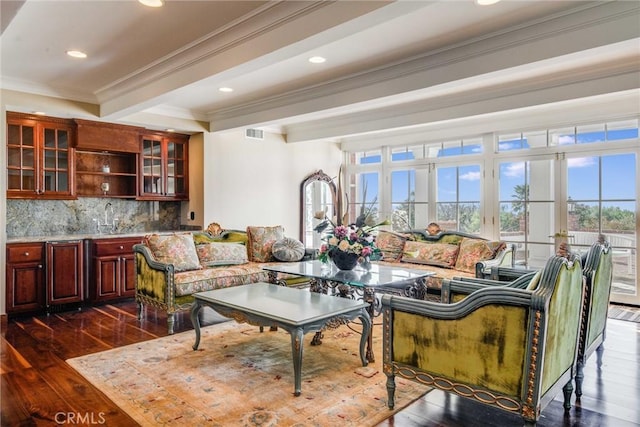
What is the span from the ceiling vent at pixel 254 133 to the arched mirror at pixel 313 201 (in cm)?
121

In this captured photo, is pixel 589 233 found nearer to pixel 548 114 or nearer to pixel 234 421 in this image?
pixel 548 114

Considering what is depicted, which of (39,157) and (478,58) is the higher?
(478,58)

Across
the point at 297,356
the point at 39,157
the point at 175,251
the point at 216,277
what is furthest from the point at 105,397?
the point at 39,157

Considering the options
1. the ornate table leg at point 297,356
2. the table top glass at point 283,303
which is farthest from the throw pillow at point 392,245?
the ornate table leg at point 297,356

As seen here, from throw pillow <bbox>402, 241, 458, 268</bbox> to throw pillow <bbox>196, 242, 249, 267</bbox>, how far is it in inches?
86.7

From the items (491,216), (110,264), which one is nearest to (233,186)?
(110,264)

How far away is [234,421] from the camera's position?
2.45 m

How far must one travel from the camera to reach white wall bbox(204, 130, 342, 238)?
6.45 m

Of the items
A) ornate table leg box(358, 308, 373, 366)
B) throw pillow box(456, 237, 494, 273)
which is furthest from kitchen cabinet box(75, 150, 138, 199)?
throw pillow box(456, 237, 494, 273)

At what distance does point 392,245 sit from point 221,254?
2361mm

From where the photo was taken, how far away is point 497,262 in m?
4.77

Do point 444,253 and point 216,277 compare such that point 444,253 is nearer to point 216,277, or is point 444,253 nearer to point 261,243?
point 261,243

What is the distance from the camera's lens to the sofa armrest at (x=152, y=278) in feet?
13.9

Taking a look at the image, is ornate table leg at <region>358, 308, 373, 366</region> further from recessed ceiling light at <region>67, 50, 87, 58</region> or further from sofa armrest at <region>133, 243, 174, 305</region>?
recessed ceiling light at <region>67, 50, 87, 58</region>
